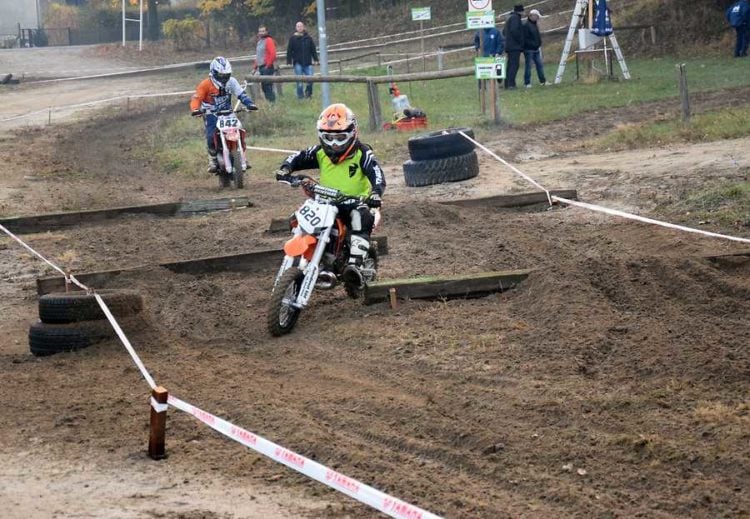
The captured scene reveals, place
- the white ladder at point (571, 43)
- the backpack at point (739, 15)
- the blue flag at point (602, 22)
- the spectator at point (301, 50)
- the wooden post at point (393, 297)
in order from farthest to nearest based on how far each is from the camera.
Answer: the spectator at point (301, 50), the backpack at point (739, 15), the blue flag at point (602, 22), the white ladder at point (571, 43), the wooden post at point (393, 297)

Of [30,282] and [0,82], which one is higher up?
[0,82]

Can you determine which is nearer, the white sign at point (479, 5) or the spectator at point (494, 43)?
the white sign at point (479, 5)

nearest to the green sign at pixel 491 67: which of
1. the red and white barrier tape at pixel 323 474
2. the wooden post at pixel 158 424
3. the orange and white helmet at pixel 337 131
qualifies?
the orange and white helmet at pixel 337 131

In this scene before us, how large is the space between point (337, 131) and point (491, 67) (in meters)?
12.5

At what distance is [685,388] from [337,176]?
4.13 metres

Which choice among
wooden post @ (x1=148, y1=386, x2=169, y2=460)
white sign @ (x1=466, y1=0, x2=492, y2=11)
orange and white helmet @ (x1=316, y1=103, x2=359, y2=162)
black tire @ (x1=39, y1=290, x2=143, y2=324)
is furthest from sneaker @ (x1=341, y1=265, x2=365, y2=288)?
white sign @ (x1=466, y1=0, x2=492, y2=11)

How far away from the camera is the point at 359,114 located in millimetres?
26391

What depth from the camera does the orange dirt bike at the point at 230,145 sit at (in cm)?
1753

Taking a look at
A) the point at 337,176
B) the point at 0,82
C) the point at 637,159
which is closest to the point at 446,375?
the point at 337,176

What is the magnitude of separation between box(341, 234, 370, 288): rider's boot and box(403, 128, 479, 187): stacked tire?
6.61 m

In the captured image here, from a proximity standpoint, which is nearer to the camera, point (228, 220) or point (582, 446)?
point (582, 446)

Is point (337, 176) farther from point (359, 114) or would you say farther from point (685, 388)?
point (359, 114)

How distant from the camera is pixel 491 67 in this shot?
21.8 meters

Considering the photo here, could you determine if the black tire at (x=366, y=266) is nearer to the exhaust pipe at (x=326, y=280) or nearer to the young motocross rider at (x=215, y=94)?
the exhaust pipe at (x=326, y=280)
